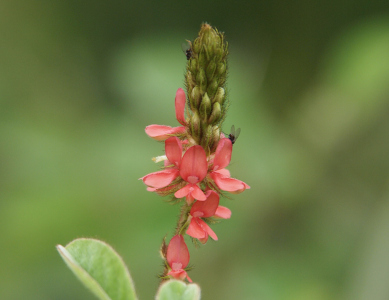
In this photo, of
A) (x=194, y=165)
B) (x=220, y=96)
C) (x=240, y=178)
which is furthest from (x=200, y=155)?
(x=240, y=178)

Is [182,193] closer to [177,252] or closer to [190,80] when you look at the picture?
[177,252]

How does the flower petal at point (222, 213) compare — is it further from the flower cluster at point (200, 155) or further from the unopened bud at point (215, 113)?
the unopened bud at point (215, 113)

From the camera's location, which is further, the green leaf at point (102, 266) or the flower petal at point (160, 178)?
the flower petal at point (160, 178)

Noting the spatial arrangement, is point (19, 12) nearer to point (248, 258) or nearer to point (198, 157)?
point (248, 258)

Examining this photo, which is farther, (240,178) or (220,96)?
(240,178)

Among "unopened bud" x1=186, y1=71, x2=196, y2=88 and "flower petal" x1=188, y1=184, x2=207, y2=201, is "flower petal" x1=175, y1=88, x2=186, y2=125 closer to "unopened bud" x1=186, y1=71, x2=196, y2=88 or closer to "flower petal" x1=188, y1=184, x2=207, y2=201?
"unopened bud" x1=186, y1=71, x2=196, y2=88

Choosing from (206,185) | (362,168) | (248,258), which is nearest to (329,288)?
(248,258)

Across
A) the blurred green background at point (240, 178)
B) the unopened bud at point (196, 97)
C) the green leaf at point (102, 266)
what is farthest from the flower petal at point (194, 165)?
the blurred green background at point (240, 178)
